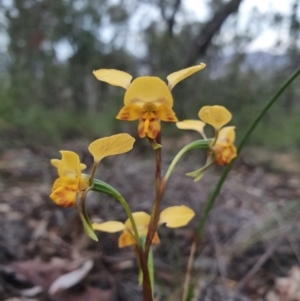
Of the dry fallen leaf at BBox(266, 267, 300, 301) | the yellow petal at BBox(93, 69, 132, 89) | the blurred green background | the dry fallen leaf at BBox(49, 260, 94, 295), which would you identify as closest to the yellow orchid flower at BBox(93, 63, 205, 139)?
the yellow petal at BBox(93, 69, 132, 89)

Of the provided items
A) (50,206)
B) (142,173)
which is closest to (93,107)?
(142,173)

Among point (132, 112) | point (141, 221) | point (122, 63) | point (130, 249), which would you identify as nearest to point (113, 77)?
point (132, 112)

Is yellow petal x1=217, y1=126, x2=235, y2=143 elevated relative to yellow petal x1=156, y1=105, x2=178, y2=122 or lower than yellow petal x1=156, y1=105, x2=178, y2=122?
lower

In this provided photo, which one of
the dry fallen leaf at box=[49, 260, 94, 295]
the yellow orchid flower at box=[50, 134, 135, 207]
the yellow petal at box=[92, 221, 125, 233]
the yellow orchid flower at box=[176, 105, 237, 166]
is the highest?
the yellow orchid flower at box=[176, 105, 237, 166]

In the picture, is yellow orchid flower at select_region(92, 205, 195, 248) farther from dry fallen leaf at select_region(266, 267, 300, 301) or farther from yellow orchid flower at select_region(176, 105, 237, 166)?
dry fallen leaf at select_region(266, 267, 300, 301)

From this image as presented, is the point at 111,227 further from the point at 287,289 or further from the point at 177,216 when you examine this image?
the point at 287,289

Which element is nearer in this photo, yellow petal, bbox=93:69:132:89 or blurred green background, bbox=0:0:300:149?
yellow petal, bbox=93:69:132:89
